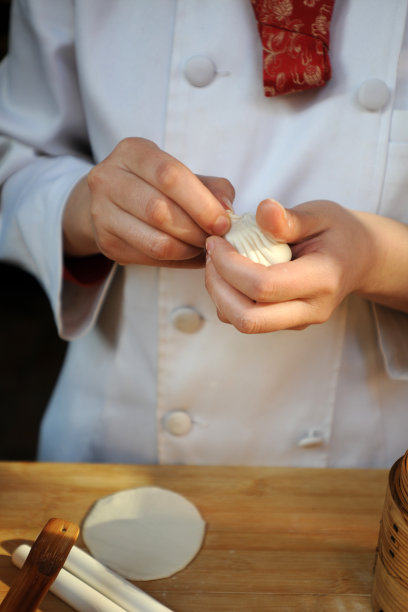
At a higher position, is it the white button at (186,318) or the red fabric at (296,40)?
the red fabric at (296,40)

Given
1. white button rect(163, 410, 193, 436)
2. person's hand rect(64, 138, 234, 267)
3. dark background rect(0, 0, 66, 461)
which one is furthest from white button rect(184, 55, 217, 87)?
dark background rect(0, 0, 66, 461)

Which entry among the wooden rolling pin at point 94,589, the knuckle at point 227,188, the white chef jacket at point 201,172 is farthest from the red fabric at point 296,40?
the wooden rolling pin at point 94,589

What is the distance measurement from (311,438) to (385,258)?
344mm

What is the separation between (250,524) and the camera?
2.36ft

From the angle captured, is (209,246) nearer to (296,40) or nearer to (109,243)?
(109,243)

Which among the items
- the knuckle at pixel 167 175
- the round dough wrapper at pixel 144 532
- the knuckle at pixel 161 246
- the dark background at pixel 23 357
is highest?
the knuckle at pixel 167 175

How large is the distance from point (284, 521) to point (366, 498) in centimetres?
13

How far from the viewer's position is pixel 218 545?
2.28ft

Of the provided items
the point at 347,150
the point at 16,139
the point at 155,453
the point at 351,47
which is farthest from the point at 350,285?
the point at 16,139

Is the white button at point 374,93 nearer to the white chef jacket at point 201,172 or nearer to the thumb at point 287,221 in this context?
the white chef jacket at point 201,172

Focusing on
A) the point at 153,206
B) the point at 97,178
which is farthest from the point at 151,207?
the point at 97,178

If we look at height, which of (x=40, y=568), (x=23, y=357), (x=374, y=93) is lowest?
(x=23, y=357)

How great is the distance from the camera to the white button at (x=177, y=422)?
0.92 m

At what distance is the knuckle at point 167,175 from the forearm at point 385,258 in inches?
9.3
